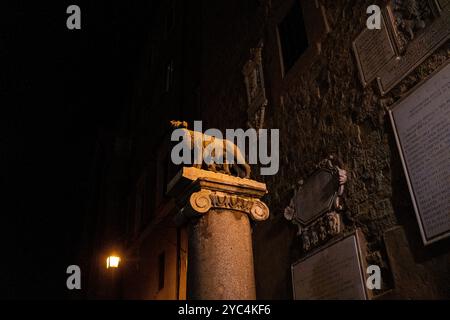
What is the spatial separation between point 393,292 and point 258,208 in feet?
4.79

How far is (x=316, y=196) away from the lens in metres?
5.05

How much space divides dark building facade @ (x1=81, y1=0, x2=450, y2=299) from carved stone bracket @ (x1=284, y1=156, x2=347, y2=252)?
0.30ft

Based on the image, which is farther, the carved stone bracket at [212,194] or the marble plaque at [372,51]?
the marble plaque at [372,51]

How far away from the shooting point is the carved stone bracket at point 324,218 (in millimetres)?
4609

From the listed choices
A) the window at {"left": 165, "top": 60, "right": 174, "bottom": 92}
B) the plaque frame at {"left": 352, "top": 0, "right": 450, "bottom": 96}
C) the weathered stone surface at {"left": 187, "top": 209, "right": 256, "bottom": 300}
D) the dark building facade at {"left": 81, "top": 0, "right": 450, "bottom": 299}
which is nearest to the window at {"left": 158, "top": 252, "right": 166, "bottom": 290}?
the dark building facade at {"left": 81, "top": 0, "right": 450, "bottom": 299}

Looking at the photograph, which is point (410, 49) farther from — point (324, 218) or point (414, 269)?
point (414, 269)

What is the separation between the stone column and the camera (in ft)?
10.5

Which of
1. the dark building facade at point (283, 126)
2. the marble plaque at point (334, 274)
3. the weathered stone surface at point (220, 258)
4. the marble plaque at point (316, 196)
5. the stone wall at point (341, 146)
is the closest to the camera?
the weathered stone surface at point (220, 258)

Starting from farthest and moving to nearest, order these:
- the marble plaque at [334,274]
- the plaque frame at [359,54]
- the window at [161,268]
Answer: the window at [161,268] < the plaque frame at [359,54] < the marble plaque at [334,274]

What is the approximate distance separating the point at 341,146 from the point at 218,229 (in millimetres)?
2165

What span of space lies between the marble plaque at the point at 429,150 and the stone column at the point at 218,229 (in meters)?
1.39

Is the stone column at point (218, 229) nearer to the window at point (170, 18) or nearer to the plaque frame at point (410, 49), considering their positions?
the plaque frame at point (410, 49)

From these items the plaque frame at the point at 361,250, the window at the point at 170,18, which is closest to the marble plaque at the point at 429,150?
the plaque frame at the point at 361,250

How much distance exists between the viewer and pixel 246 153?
23.5ft
